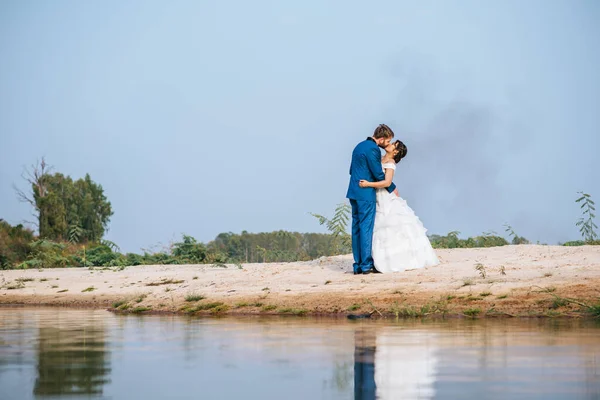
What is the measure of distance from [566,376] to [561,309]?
5855 mm

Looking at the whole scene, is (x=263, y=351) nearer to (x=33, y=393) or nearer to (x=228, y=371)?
(x=228, y=371)

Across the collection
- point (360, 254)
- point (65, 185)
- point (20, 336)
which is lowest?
point (20, 336)

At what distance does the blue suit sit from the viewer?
49.3 ft

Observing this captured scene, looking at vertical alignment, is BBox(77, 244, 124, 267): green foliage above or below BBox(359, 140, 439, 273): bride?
below

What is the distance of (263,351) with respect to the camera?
309 inches

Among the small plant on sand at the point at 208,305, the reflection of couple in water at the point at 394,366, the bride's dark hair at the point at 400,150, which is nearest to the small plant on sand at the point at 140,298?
the small plant on sand at the point at 208,305

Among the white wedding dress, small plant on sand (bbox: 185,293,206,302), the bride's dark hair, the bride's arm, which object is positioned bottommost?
small plant on sand (bbox: 185,293,206,302)

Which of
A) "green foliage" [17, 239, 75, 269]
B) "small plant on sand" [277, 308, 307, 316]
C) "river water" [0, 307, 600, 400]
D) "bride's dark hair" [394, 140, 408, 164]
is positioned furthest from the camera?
"green foliage" [17, 239, 75, 269]

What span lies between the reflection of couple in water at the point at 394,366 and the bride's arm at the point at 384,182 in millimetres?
6020

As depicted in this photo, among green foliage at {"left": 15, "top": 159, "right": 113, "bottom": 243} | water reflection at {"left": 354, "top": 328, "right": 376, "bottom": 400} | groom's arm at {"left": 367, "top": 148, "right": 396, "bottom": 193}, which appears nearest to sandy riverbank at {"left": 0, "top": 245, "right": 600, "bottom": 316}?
groom's arm at {"left": 367, "top": 148, "right": 396, "bottom": 193}

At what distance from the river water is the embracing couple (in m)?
4.02

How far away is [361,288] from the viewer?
44.7 feet

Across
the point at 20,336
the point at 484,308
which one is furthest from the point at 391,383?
the point at 484,308

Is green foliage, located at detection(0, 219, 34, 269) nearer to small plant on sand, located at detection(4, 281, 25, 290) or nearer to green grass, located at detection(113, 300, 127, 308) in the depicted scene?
small plant on sand, located at detection(4, 281, 25, 290)
